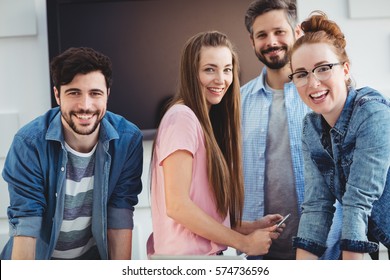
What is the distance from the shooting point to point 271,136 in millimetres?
1688

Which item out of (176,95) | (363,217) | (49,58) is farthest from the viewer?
(49,58)

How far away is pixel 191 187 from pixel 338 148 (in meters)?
0.42

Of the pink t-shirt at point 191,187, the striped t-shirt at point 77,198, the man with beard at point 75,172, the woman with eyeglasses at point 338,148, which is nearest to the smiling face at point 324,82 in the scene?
the woman with eyeglasses at point 338,148

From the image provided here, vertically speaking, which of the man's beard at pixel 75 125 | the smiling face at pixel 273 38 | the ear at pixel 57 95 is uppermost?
the smiling face at pixel 273 38

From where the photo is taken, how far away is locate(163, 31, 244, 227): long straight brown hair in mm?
1570

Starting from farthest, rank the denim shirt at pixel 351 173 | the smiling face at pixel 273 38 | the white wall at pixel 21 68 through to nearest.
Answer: the white wall at pixel 21 68 < the smiling face at pixel 273 38 < the denim shirt at pixel 351 173

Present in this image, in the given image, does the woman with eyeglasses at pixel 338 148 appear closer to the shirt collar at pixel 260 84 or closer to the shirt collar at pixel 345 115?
the shirt collar at pixel 345 115

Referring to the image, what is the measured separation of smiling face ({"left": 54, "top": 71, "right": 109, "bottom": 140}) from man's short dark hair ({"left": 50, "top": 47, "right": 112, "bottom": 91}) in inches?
0.6

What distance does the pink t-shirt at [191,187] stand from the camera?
153cm

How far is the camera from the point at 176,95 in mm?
1621

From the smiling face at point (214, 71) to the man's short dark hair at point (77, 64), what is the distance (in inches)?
11.9
